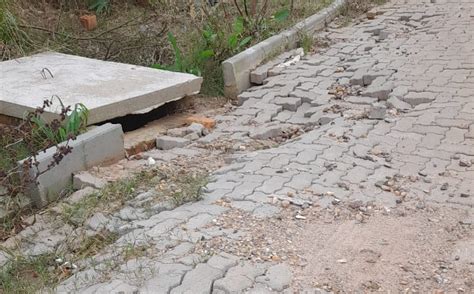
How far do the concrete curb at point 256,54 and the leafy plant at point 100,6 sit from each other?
2.19m

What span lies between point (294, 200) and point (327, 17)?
16.5ft

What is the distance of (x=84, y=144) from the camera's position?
4.41 m

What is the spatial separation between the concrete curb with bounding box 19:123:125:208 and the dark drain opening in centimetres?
52

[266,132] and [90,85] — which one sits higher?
[90,85]

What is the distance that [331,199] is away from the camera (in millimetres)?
3797

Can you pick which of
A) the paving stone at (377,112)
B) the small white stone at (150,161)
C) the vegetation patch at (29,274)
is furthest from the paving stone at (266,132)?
the vegetation patch at (29,274)

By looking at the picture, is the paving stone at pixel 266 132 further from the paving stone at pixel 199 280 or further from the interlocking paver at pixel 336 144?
the paving stone at pixel 199 280

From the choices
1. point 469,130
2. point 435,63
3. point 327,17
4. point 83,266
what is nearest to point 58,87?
point 83,266

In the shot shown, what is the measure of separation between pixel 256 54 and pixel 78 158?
2.82 m

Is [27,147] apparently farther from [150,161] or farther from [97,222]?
[97,222]

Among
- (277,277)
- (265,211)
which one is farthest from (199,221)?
(277,277)

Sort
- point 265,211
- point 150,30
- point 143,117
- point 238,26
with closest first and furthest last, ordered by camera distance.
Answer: point 265,211, point 143,117, point 238,26, point 150,30

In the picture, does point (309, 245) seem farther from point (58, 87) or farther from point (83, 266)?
point (58, 87)

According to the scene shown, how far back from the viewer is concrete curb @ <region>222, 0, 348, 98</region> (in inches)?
245
